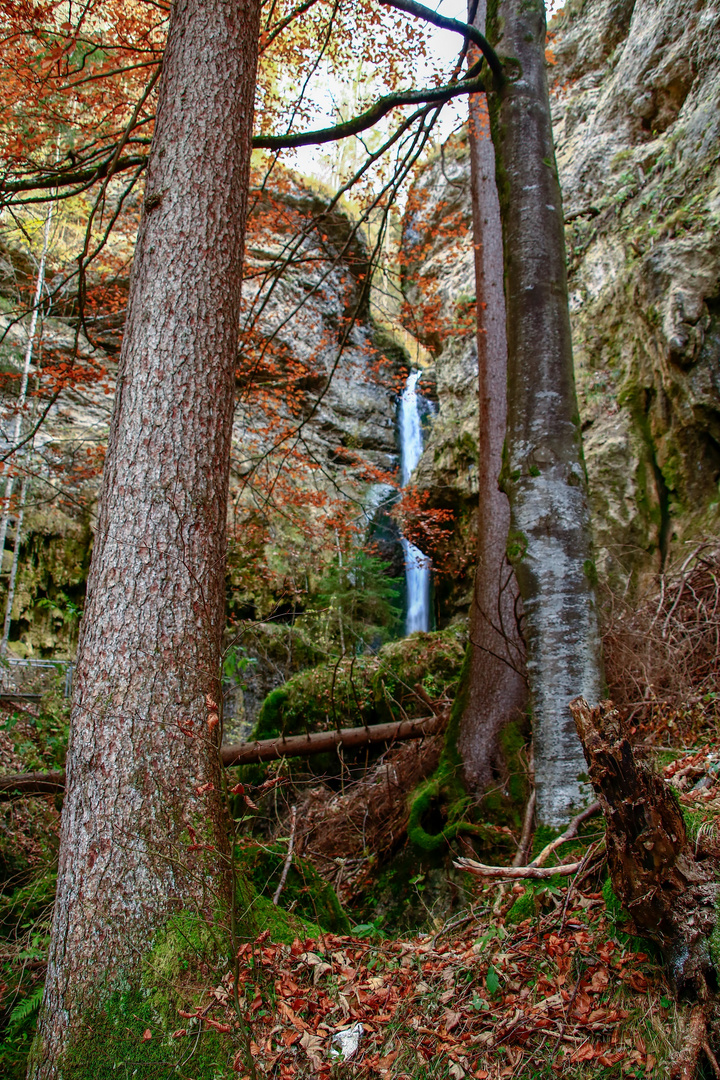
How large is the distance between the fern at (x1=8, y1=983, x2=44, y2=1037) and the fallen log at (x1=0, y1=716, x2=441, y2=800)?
174 centimetres

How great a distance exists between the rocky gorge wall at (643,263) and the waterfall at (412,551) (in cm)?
402

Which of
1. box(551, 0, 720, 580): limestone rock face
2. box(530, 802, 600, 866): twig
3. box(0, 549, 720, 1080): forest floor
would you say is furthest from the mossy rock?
box(530, 802, 600, 866): twig

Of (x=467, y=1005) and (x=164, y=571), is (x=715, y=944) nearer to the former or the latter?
(x=467, y=1005)

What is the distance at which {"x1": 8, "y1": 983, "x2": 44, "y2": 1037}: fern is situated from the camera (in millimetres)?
2414

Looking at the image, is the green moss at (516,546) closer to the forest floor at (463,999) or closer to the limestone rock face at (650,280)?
the forest floor at (463,999)

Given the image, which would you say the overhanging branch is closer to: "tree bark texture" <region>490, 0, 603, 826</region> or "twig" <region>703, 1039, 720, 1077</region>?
"tree bark texture" <region>490, 0, 603, 826</region>

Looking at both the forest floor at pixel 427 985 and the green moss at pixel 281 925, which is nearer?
the forest floor at pixel 427 985

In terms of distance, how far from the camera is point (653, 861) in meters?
1.91

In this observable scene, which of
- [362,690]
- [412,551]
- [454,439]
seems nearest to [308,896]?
[362,690]

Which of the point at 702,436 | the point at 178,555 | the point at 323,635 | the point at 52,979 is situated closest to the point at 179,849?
the point at 52,979

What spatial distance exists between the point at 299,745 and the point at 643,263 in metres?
7.32

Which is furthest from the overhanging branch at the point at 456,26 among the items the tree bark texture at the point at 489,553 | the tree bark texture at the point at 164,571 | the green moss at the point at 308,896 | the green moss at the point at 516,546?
the green moss at the point at 308,896

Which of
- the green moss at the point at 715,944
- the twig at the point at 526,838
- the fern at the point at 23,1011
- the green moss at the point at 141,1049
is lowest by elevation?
the fern at the point at 23,1011

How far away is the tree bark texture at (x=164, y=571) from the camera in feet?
7.35
